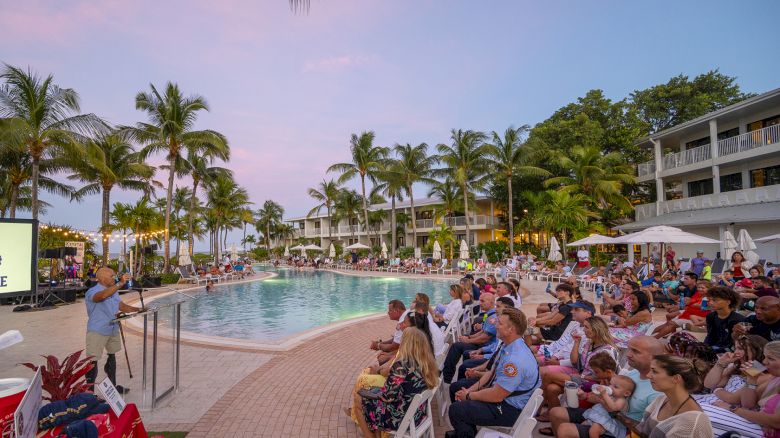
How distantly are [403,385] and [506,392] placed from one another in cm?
84

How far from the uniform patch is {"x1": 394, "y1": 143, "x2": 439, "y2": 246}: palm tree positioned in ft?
109

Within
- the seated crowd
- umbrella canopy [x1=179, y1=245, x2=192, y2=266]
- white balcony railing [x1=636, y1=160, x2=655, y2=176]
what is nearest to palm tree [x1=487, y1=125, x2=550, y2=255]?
white balcony railing [x1=636, y1=160, x2=655, y2=176]

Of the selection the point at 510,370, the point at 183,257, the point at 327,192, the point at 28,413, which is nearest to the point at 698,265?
the point at 510,370

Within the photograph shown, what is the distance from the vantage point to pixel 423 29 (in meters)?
21.0

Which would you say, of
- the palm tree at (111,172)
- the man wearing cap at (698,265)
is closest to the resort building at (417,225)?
the palm tree at (111,172)

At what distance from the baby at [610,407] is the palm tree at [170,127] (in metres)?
24.8

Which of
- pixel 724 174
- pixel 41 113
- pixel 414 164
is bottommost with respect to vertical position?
pixel 724 174

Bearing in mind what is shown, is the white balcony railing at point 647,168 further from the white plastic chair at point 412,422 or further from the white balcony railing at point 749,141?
the white plastic chair at point 412,422

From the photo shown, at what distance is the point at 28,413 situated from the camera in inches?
76.8

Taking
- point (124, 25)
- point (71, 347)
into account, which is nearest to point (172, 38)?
point (124, 25)

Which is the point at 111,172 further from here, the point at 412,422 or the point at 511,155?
the point at 511,155

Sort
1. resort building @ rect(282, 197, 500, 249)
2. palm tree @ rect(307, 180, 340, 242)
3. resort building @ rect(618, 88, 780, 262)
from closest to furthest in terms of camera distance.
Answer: resort building @ rect(618, 88, 780, 262), resort building @ rect(282, 197, 500, 249), palm tree @ rect(307, 180, 340, 242)

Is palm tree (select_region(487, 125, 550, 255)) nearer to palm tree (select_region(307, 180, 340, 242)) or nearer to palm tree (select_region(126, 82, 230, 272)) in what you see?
A: palm tree (select_region(126, 82, 230, 272))

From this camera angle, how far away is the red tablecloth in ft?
7.70
